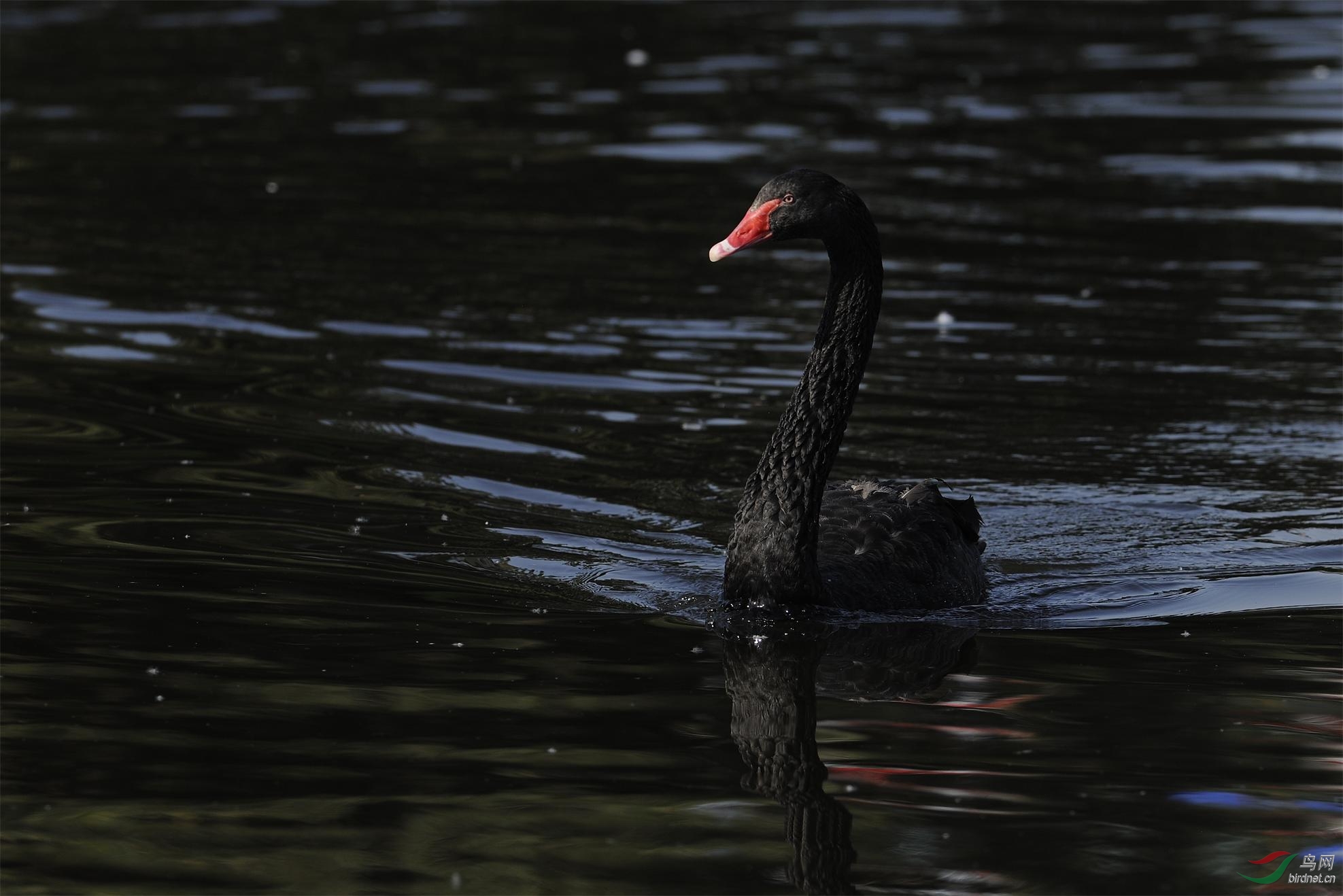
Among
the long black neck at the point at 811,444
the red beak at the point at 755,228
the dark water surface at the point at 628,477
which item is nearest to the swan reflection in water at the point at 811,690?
the dark water surface at the point at 628,477

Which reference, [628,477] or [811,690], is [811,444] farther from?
[628,477]

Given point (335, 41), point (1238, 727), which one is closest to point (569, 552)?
point (1238, 727)

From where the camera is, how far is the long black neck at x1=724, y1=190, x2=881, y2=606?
7.02 meters

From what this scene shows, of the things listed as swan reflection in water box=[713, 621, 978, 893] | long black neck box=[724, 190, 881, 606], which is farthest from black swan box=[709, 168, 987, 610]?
swan reflection in water box=[713, 621, 978, 893]

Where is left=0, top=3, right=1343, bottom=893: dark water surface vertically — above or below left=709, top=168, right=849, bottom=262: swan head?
below

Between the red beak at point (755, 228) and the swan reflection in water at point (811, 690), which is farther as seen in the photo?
the red beak at point (755, 228)

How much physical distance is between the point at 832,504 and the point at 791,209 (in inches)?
56.1

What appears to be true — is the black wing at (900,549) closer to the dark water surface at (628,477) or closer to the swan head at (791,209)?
the dark water surface at (628,477)

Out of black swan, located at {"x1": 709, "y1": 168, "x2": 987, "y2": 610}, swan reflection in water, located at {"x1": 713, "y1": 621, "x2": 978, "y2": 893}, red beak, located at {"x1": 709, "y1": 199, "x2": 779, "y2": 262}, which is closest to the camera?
swan reflection in water, located at {"x1": 713, "y1": 621, "x2": 978, "y2": 893}

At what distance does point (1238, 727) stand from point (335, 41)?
63.5ft

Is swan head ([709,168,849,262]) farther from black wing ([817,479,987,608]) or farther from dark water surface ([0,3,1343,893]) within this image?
dark water surface ([0,3,1343,893])

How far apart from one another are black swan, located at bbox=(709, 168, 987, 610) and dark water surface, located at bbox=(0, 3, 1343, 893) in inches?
8.3

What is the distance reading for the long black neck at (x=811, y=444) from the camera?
702 centimetres

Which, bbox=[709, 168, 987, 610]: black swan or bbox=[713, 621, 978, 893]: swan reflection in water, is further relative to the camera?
bbox=[709, 168, 987, 610]: black swan
